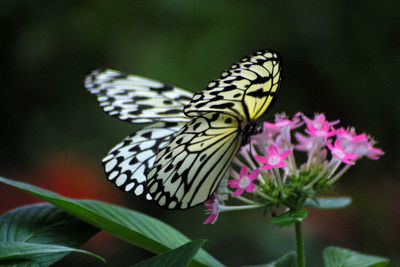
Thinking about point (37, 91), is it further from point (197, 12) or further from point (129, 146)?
point (129, 146)

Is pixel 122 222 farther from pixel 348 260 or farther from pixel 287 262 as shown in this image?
A: pixel 348 260

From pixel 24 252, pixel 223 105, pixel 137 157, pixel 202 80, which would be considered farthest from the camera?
pixel 202 80

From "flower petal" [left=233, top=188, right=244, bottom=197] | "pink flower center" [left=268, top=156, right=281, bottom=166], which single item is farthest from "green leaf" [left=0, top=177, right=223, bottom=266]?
"pink flower center" [left=268, top=156, right=281, bottom=166]

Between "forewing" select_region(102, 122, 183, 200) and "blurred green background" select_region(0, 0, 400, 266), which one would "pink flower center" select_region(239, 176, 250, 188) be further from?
"blurred green background" select_region(0, 0, 400, 266)

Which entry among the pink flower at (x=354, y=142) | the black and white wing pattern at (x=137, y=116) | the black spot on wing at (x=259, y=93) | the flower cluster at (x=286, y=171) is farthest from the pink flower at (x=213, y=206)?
the pink flower at (x=354, y=142)

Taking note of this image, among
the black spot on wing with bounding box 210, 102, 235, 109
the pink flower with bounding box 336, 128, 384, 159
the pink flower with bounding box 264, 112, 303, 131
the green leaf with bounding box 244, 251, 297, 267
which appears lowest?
the green leaf with bounding box 244, 251, 297, 267

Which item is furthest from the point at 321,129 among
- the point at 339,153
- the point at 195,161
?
the point at 195,161

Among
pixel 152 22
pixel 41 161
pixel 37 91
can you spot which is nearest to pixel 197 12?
pixel 152 22

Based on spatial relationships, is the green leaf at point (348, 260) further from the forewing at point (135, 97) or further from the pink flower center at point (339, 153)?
the forewing at point (135, 97)
